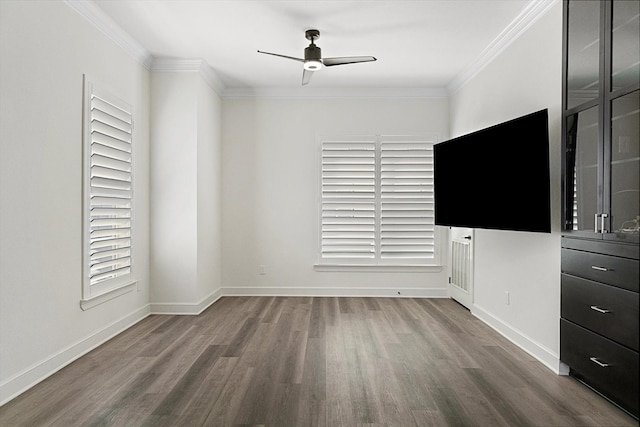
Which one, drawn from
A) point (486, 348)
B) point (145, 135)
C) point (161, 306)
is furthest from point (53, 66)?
point (486, 348)

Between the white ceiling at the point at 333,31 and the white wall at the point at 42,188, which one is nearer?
the white wall at the point at 42,188

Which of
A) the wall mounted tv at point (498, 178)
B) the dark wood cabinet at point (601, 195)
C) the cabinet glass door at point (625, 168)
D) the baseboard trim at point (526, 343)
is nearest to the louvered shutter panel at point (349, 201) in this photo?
the wall mounted tv at point (498, 178)

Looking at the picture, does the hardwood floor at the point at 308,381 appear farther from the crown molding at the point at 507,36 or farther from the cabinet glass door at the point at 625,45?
the crown molding at the point at 507,36

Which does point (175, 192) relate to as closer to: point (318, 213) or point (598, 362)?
point (318, 213)

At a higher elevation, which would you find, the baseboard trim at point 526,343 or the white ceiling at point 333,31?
the white ceiling at point 333,31

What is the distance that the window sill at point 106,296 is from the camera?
133 inches

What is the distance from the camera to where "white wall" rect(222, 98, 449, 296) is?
5711 millimetres

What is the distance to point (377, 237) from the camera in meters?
5.67

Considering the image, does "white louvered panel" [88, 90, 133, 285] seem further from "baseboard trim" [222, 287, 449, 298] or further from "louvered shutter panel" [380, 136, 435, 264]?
"louvered shutter panel" [380, 136, 435, 264]

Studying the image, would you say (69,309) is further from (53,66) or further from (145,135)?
(145,135)

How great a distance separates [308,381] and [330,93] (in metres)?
4.03

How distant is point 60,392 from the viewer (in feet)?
8.71

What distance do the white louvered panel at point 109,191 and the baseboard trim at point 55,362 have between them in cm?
47

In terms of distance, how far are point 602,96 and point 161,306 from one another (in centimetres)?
448
